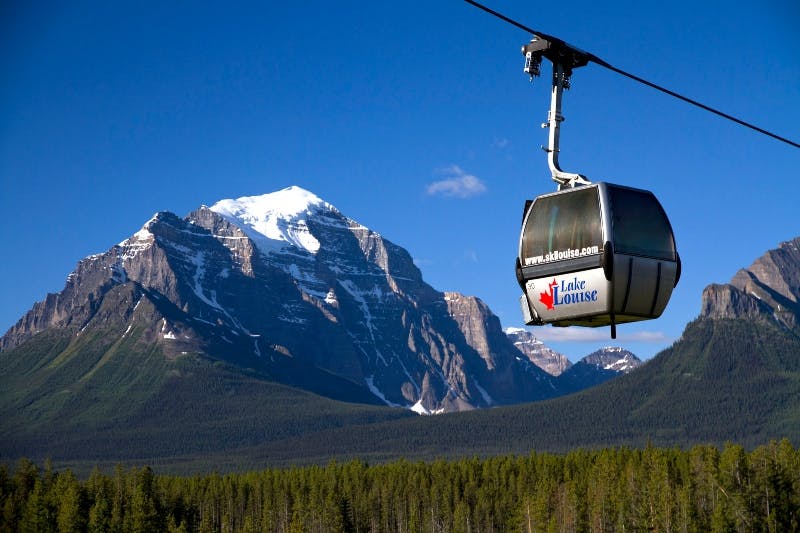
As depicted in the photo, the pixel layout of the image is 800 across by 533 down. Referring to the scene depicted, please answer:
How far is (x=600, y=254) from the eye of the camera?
29500mm

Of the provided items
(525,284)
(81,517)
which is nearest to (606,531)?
(81,517)

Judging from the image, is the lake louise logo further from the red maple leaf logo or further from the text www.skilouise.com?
the text www.skilouise.com

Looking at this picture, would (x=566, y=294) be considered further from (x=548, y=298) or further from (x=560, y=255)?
(x=560, y=255)

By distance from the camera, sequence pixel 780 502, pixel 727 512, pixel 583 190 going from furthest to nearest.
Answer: pixel 780 502, pixel 727 512, pixel 583 190

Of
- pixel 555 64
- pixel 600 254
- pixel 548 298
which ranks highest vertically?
pixel 555 64

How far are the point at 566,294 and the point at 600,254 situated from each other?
139 centimetres

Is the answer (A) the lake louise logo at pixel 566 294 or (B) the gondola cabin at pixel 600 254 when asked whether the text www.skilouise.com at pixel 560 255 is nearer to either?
(B) the gondola cabin at pixel 600 254

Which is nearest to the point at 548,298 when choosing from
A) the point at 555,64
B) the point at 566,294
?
the point at 566,294

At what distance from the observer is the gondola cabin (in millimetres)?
29484

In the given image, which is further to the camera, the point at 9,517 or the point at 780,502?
the point at 9,517

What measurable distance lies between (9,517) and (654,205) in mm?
181489

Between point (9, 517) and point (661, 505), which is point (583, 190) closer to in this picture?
point (661, 505)

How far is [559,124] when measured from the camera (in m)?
28.2

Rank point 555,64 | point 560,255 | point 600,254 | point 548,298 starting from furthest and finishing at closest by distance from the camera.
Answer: point 548,298, point 560,255, point 600,254, point 555,64
